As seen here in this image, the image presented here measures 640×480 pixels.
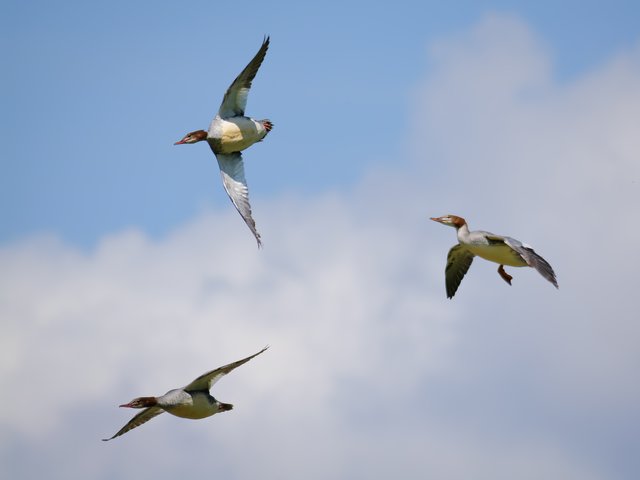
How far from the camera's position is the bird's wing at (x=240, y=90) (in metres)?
19.2

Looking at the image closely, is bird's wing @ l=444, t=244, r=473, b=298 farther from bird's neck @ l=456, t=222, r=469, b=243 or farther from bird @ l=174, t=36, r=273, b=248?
bird @ l=174, t=36, r=273, b=248

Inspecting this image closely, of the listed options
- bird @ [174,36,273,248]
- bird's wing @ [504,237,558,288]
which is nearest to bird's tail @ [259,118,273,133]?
bird @ [174,36,273,248]

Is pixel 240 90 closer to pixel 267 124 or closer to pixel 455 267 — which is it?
pixel 267 124

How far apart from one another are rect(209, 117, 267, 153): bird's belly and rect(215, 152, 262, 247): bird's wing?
0.35m

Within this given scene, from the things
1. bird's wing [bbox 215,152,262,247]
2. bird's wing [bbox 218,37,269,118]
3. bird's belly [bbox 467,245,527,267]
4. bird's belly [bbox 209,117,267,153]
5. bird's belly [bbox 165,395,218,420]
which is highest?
bird's wing [bbox 218,37,269,118]

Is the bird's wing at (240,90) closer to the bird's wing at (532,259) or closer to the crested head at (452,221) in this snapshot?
the crested head at (452,221)

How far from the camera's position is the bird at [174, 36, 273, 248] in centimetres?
1995

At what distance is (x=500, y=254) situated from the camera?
60.7ft

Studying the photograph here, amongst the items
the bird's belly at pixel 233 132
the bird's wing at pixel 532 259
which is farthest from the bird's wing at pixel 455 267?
the bird's belly at pixel 233 132

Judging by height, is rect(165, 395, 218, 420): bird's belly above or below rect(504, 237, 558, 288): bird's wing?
below

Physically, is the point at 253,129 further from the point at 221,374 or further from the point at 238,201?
the point at 221,374

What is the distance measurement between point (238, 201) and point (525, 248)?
227 inches

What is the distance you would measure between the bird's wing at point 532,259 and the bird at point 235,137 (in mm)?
4962

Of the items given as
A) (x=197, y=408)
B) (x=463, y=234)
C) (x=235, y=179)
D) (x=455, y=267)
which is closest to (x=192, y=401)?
(x=197, y=408)
